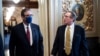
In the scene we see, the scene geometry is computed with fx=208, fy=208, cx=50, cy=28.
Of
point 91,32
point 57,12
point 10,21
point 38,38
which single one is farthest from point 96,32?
point 10,21

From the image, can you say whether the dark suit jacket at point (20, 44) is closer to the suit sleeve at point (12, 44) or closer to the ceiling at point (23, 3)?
the suit sleeve at point (12, 44)

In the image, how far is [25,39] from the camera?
3.15 meters

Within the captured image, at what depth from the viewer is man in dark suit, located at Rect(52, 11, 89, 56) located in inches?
133

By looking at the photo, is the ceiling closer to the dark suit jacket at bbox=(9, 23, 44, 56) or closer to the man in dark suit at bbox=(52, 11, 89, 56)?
the man in dark suit at bbox=(52, 11, 89, 56)

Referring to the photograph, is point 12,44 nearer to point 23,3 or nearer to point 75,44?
point 75,44

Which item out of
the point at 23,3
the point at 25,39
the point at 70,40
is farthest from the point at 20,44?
the point at 23,3

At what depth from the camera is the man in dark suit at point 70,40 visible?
3.38m

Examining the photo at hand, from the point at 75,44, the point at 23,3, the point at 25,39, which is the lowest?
the point at 75,44

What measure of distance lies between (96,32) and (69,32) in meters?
1.06

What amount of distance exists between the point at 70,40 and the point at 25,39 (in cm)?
74

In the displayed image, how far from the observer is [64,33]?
11.2 ft

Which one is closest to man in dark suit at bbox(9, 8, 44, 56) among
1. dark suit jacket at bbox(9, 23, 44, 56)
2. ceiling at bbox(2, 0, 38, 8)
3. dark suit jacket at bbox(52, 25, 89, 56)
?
dark suit jacket at bbox(9, 23, 44, 56)

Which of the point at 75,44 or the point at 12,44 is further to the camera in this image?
the point at 75,44

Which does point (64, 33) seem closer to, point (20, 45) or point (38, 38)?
point (38, 38)
